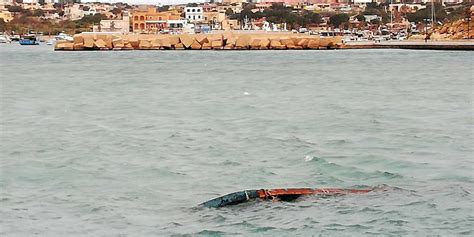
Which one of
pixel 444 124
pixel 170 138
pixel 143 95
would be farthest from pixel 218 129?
pixel 143 95

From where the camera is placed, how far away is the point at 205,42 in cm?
9081

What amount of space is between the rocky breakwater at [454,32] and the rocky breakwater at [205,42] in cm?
1077

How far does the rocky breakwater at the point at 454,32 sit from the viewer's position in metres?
93.8

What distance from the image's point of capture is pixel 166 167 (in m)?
14.3

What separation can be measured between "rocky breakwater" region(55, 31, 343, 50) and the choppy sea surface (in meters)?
58.2

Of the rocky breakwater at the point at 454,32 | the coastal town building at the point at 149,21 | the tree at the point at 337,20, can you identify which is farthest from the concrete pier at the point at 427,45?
the tree at the point at 337,20

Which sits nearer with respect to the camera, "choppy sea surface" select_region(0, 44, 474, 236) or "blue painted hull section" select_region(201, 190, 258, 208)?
"choppy sea surface" select_region(0, 44, 474, 236)

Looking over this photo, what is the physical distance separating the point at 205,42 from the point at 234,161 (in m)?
76.5

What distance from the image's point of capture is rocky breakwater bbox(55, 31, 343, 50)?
3543 inches

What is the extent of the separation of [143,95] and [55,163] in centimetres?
1660

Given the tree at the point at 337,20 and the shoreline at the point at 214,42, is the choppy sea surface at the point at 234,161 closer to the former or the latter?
the shoreline at the point at 214,42

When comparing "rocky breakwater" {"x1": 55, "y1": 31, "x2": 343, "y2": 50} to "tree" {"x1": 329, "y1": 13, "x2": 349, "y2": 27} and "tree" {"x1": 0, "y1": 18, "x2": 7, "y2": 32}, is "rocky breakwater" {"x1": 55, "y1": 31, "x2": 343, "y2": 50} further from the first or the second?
"tree" {"x1": 0, "y1": 18, "x2": 7, "y2": 32}

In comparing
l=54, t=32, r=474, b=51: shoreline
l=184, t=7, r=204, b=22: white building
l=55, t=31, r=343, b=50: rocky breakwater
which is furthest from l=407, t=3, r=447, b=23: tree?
A: l=55, t=31, r=343, b=50: rocky breakwater

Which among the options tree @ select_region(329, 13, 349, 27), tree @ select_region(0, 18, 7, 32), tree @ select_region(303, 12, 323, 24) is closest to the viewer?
tree @ select_region(329, 13, 349, 27)
